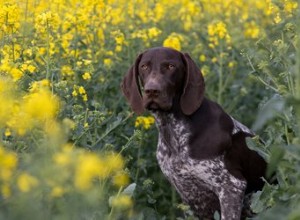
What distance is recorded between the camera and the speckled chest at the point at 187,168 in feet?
17.9

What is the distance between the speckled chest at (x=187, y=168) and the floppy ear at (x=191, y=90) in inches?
4.0

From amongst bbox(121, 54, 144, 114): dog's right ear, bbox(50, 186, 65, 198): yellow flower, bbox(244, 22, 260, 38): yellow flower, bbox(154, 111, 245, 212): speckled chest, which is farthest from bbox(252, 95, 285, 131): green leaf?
bbox(244, 22, 260, 38): yellow flower

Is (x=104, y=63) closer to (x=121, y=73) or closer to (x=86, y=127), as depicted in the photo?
(x=121, y=73)

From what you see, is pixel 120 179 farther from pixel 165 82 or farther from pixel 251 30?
pixel 251 30

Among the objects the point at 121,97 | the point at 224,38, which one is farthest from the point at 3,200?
the point at 224,38

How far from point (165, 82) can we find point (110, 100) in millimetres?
1673

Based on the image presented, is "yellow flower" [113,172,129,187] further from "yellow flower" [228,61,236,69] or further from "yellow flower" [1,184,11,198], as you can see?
"yellow flower" [228,61,236,69]

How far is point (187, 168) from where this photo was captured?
549 centimetres

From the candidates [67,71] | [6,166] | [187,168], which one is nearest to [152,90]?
[187,168]

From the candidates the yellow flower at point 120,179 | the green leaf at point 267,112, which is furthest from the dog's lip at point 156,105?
the green leaf at point 267,112

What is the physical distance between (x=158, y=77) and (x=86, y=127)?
578 millimetres

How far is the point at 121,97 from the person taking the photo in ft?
23.1

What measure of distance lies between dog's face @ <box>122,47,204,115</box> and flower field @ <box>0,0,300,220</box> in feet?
0.78

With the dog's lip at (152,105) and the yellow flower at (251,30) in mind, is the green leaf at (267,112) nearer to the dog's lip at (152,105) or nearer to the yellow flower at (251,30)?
the dog's lip at (152,105)
